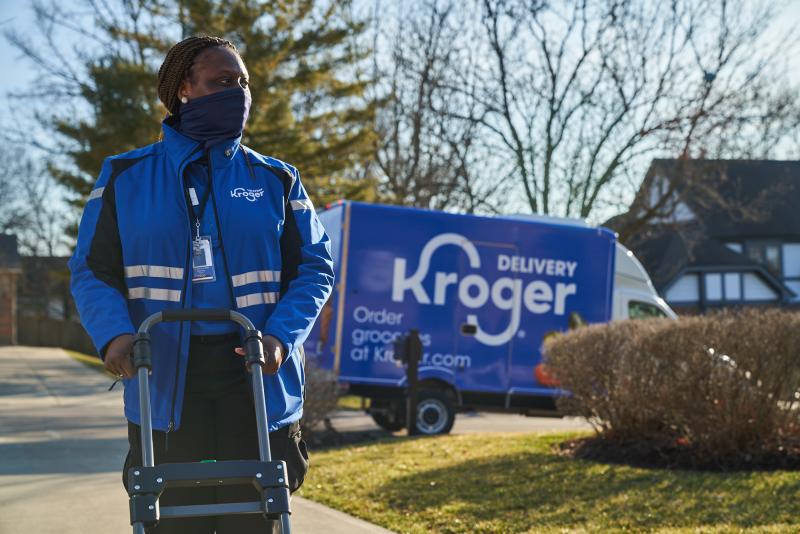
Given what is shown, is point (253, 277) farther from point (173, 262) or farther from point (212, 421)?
point (212, 421)

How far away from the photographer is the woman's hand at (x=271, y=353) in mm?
3033

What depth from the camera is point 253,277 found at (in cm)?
320

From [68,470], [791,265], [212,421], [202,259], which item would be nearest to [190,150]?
[202,259]

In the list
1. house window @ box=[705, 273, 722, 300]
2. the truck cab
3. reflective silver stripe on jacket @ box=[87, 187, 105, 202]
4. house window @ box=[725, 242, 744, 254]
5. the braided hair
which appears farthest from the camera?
house window @ box=[725, 242, 744, 254]

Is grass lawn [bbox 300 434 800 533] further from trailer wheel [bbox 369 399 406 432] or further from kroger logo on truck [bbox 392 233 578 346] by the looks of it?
kroger logo on truck [bbox 392 233 578 346]

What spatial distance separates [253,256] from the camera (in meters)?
3.19

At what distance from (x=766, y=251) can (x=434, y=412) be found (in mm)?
41063

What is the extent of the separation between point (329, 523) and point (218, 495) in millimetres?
4016

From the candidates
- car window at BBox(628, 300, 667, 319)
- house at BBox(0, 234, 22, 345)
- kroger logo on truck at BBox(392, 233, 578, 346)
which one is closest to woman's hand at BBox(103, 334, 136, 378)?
kroger logo on truck at BBox(392, 233, 578, 346)

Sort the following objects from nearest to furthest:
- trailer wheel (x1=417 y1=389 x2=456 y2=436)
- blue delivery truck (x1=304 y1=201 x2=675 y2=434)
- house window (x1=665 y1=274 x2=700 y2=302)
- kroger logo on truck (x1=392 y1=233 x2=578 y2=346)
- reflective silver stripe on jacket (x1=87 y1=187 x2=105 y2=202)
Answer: reflective silver stripe on jacket (x1=87 y1=187 x2=105 y2=202) < blue delivery truck (x1=304 y1=201 x2=675 y2=434) < trailer wheel (x1=417 y1=389 x2=456 y2=436) < kroger logo on truck (x1=392 y1=233 x2=578 y2=346) < house window (x1=665 y1=274 x2=700 y2=302)

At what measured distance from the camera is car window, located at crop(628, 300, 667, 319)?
16.6 metres

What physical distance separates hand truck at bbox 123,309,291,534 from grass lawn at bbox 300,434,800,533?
3.95 metres

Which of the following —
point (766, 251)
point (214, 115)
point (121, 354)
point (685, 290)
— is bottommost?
point (121, 354)

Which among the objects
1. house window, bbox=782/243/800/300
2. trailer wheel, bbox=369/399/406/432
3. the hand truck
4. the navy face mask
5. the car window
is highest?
house window, bbox=782/243/800/300
